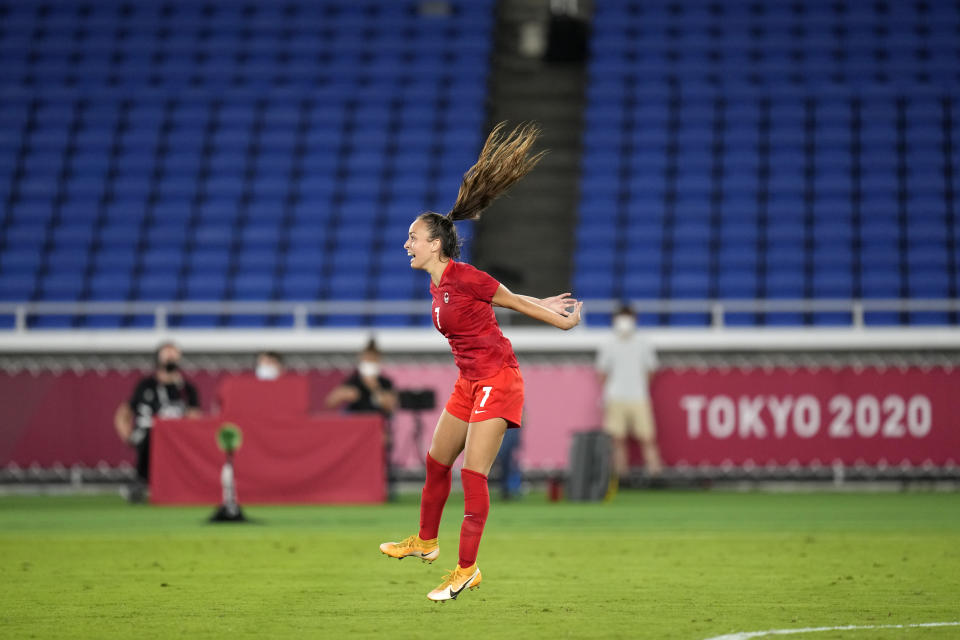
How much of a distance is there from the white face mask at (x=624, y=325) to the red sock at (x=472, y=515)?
10.2 meters

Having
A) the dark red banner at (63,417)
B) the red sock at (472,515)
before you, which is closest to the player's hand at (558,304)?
the red sock at (472,515)

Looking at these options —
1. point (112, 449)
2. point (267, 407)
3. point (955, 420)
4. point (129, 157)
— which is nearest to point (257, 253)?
point (129, 157)

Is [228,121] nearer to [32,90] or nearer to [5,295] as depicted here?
[32,90]

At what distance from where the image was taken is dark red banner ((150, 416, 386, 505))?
14883 mm

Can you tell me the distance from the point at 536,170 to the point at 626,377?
8107 millimetres

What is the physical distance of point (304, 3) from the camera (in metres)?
26.9

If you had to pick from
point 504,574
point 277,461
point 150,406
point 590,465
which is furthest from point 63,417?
point 504,574

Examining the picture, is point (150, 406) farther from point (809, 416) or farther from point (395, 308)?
point (809, 416)

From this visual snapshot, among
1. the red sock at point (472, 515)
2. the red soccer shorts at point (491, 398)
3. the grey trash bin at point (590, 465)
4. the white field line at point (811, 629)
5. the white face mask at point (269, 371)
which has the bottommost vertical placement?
the grey trash bin at point (590, 465)

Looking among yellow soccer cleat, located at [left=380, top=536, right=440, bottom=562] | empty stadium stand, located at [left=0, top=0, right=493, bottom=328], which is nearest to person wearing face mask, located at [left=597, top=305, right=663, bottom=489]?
empty stadium stand, located at [left=0, top=0, right=493, bottom=328]

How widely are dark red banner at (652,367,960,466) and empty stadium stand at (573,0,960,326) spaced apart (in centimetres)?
286

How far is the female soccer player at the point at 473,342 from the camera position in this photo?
22.1 ft

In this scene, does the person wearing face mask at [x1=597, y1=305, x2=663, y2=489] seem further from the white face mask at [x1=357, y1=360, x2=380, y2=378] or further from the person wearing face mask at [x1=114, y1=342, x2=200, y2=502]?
the person wearing face mask at [x1=114, y1=342, x2=200, y2=502]

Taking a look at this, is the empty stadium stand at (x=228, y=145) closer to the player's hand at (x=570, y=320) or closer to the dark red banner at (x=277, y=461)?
the dark red banner at (x=277, y=461)
